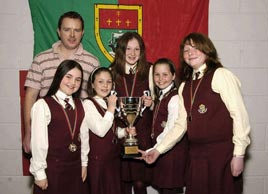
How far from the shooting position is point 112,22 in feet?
9.55

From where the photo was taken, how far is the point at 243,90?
316cm

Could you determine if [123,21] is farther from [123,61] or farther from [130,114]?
[130,114]

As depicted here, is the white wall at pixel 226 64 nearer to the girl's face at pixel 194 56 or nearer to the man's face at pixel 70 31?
the man's face at pixel 70 31

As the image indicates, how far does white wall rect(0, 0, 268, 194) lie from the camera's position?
9.57ft

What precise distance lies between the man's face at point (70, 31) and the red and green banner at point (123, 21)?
30 cm

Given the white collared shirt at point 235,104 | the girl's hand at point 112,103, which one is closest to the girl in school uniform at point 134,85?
the girl's hand at point 112,103

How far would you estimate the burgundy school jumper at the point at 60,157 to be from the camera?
82.0 inches

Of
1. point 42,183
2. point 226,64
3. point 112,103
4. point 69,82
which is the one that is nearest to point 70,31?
point 69,82

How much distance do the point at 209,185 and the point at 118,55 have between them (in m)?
1.18

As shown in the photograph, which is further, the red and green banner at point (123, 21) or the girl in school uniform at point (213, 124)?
the red and green banner at point (123, 21)

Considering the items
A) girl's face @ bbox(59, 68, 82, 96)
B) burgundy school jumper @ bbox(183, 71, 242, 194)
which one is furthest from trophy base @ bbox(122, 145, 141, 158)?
girl's face @ bbox(59, 68, 82, 96)

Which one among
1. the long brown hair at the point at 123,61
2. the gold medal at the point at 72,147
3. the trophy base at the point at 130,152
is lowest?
the trophy base at the point at 130,152

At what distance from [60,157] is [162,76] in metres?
0.95

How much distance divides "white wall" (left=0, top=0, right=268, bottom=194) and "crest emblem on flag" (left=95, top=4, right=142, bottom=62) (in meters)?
0.61
